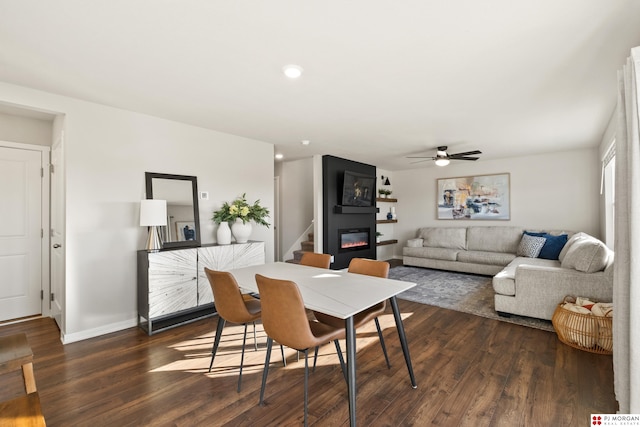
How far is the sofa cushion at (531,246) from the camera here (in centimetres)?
520

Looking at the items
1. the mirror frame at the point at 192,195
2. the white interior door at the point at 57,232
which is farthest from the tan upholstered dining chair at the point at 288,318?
the white interior door at the point at 57,232

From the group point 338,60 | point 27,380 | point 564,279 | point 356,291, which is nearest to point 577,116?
point 564,279

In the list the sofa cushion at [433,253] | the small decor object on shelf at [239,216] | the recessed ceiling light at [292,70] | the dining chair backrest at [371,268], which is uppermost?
the recessed ceiling light at [292,70]

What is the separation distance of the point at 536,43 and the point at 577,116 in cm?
222

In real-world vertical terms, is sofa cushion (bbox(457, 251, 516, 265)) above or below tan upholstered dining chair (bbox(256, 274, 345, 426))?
below

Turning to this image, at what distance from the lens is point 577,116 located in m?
3.53

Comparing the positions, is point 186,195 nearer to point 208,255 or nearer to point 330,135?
point 208,255

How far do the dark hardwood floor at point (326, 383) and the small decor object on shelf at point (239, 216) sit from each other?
1323 mm

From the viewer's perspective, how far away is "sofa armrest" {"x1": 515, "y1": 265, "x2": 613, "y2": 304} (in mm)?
2957

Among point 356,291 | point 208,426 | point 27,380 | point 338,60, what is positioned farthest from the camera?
point 338,60

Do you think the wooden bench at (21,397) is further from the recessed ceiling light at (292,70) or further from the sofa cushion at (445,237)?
the sofa cushion at (445,237)

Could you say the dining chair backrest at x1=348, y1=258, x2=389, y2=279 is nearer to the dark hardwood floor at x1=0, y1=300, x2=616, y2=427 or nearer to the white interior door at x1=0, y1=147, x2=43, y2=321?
the dark hardwood floor at x1=0, y1=300, x2=616, y2=427

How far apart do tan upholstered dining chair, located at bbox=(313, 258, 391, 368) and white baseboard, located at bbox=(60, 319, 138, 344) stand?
226 cm

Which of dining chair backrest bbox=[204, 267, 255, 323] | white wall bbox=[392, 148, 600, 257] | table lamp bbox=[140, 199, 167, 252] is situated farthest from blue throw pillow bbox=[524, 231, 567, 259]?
table lamp bbox=[140, 199, 167, 252]
